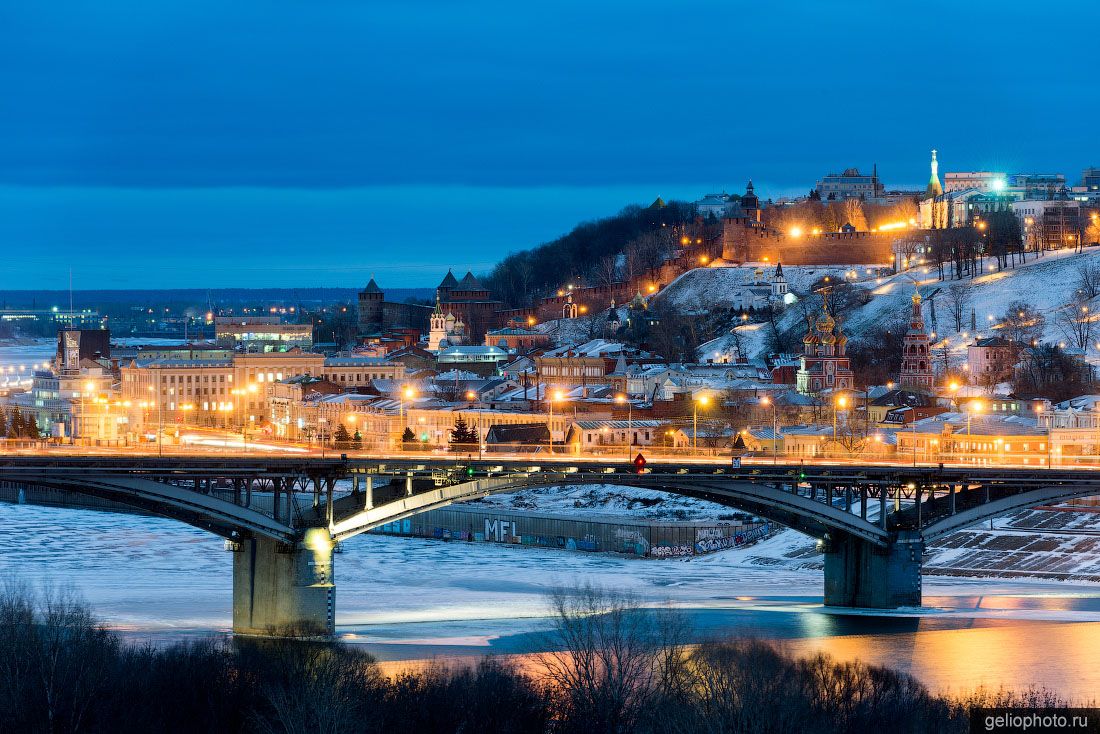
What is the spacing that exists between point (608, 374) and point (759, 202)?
54.6m

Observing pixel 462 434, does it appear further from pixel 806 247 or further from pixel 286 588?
pixel 806 247

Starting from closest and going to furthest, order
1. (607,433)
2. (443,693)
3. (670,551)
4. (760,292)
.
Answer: (443,693)
(670,551)
(607,433)
(760,292)

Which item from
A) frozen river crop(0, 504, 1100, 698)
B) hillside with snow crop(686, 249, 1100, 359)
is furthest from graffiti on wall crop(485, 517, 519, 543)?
hillside with snow crop(686, 249, 1100, 359)

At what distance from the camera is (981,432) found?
101688 millimetres

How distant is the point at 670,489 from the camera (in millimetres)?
67062

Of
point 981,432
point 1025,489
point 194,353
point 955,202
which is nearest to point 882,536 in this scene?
point 1025,489

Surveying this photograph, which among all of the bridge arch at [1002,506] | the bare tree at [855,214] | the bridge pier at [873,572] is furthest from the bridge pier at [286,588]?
the bare tree at [855,214]

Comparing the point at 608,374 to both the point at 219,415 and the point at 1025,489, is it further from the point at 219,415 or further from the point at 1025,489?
the point at 1025,489

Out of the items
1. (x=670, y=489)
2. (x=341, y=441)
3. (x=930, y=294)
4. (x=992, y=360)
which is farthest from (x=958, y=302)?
(x=670, y=489)

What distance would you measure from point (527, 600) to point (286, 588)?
12638 mm

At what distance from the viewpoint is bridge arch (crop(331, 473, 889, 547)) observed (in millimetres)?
62438

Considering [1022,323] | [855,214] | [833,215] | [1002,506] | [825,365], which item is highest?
[855,214]

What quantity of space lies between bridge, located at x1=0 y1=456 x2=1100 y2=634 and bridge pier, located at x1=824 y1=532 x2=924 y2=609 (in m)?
0.03

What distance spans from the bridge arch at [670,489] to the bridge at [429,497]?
1.6 inches
